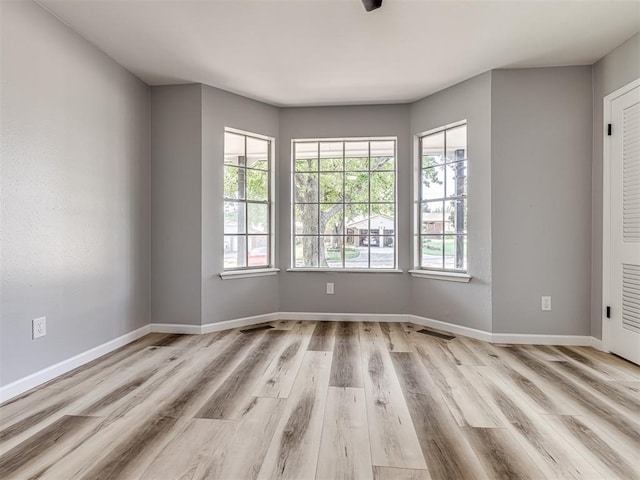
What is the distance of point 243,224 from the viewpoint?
3.91 metres

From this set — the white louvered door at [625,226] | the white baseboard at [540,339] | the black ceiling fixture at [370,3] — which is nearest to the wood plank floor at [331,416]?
the white baseboard at [540,339]

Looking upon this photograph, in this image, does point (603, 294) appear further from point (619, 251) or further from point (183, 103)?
point (183, 103)

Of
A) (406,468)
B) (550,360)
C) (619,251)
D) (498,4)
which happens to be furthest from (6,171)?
(619,251)

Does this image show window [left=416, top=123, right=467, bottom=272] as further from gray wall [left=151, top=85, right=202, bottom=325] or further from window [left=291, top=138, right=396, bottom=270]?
gray wall [left=151, top=85, right=202, bottom=325]

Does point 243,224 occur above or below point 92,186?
below

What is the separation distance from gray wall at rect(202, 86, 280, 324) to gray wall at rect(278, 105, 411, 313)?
1.28ft

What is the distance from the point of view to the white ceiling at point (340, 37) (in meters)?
2.32

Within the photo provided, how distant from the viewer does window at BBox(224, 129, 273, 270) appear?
380cm

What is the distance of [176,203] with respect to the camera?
3531 mm

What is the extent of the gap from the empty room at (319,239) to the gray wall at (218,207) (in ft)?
0.09

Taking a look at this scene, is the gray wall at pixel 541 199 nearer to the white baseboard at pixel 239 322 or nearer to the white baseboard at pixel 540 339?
the white baseboard at pixel 540 339

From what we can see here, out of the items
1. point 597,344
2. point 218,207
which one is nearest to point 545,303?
point 597,344

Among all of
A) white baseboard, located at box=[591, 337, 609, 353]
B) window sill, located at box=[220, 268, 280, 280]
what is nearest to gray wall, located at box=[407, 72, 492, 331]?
white baseboard, located at box=[591, 337, 609, 353]

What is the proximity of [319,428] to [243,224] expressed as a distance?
2569 mm
